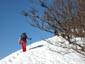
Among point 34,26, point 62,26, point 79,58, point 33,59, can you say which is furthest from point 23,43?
point 62,26

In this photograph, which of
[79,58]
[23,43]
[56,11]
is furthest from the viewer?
[23,43]

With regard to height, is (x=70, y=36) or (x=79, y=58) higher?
(x=70, y=36)

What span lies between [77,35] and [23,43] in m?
Result: 8.65

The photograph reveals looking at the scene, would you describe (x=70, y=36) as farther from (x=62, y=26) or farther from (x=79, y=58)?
(x=79, y=58)

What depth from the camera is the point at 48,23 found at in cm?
1123

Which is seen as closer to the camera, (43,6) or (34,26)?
(43,6)

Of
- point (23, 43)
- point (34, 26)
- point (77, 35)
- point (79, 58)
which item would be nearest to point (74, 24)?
point (77, 35)

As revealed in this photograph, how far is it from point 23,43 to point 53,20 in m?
7.28

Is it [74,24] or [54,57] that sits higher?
[74,24]

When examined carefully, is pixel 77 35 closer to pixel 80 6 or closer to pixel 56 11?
pixel 80 6

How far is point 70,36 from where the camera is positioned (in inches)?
399

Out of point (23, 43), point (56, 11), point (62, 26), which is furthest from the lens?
point (23, 43)

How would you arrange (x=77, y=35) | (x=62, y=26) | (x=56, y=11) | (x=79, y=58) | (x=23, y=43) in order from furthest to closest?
(x=23, y=43), (x=79, y=58), (x=56, y=11), (x=62, y=26), (x=77, y=35)

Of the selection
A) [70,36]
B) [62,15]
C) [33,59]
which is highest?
[62,15]
